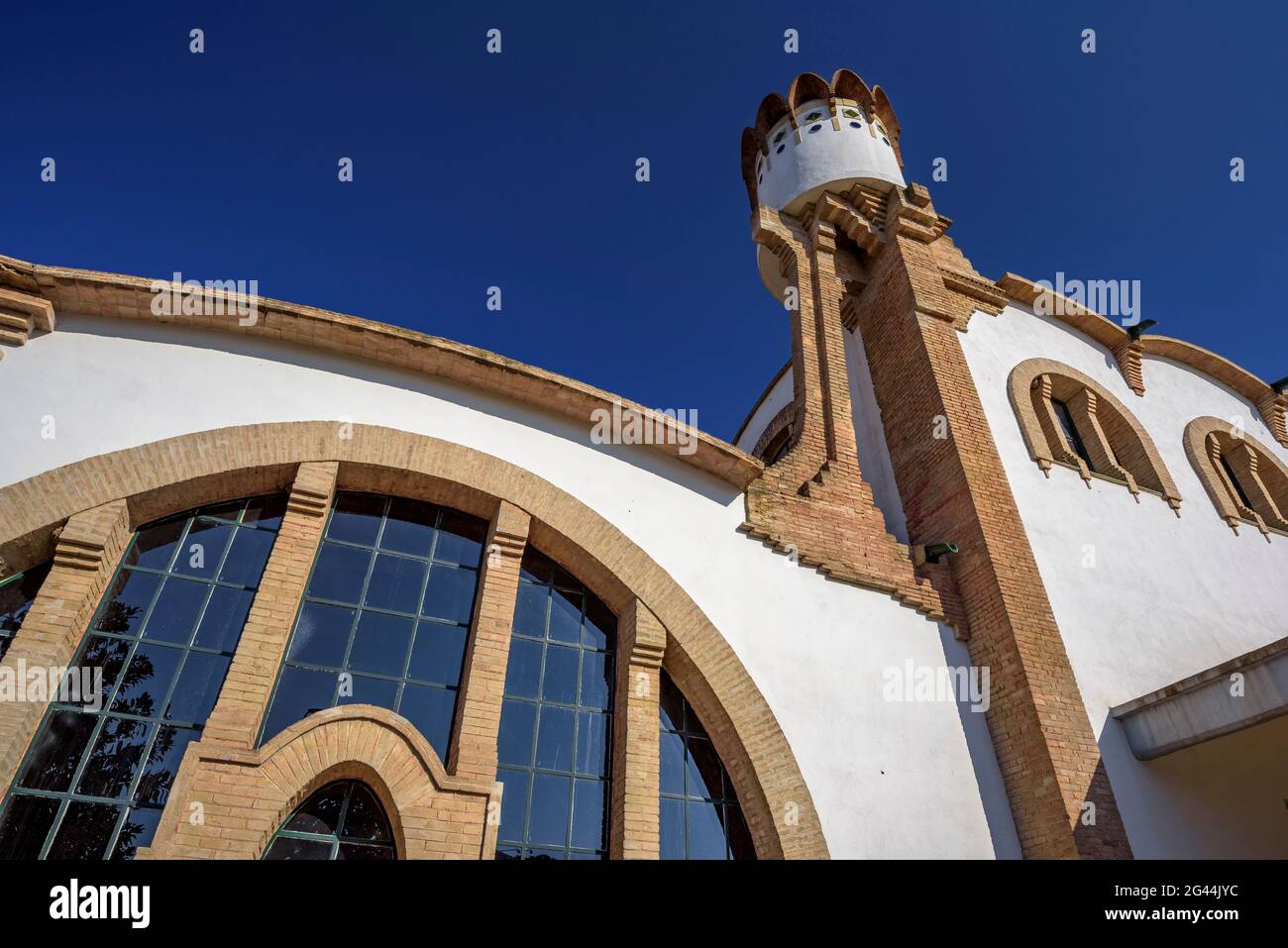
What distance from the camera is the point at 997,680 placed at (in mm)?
7477

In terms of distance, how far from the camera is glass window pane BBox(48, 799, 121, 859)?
4734 millimetres

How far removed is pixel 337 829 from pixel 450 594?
194cm

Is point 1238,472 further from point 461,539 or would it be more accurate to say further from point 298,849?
point 298,849

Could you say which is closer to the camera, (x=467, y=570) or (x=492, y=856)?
(x=492, y=856)

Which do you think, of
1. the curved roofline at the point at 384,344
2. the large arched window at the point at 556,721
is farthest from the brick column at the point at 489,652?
the curved roofline at the point at 384,344

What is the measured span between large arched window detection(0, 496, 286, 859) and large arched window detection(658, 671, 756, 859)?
3389mm

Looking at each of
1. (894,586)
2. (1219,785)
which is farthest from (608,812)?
(1219,785)

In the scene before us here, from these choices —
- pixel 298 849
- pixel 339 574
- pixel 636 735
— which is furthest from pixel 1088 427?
pixel 298 849

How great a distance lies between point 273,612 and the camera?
5699 mm

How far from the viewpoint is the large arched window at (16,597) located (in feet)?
17.7

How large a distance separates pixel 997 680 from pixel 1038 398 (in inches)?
204
